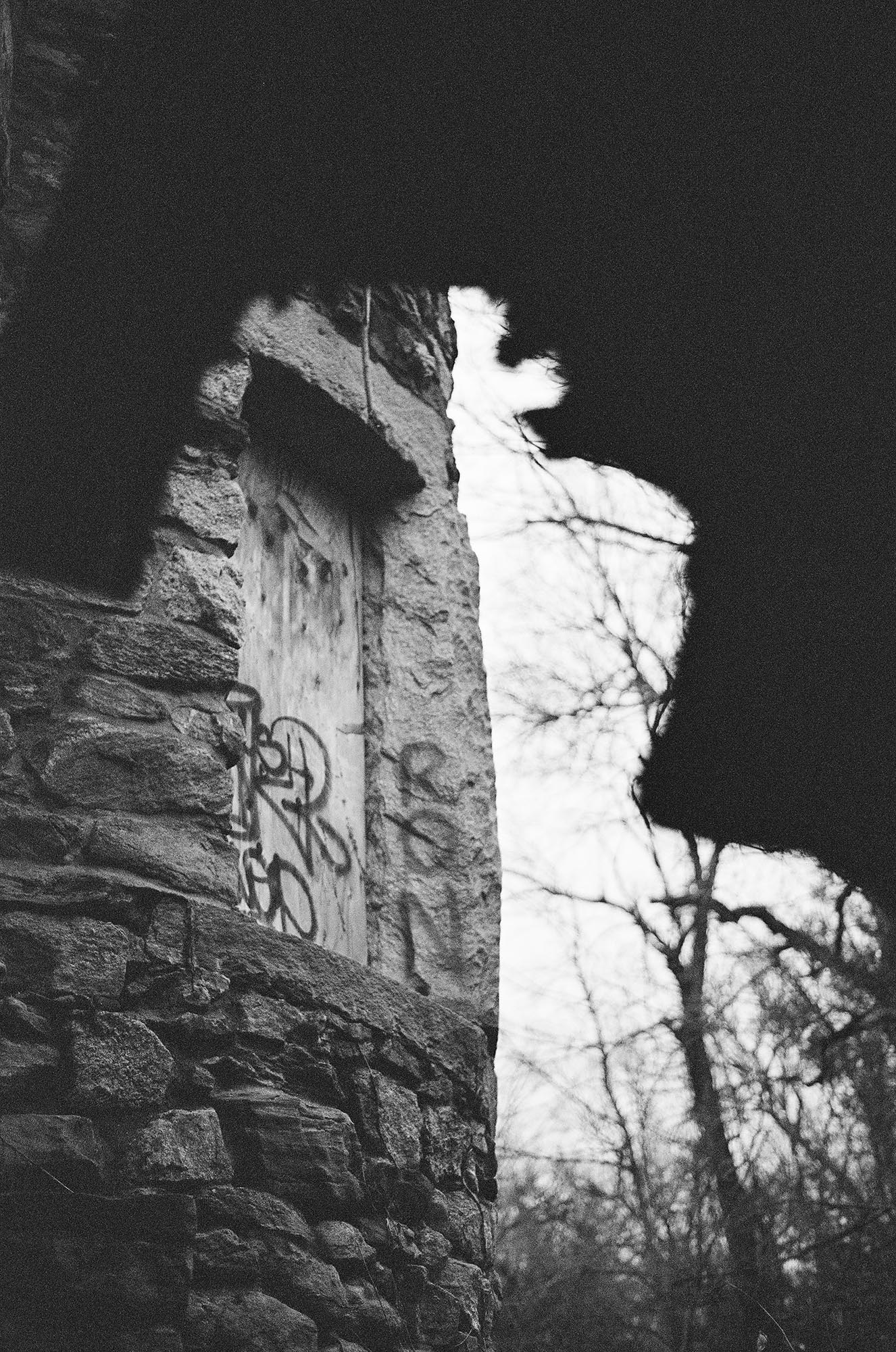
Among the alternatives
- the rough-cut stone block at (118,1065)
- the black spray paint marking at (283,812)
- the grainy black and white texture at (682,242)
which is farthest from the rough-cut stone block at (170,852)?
the grainy black and white texture at (682,242)

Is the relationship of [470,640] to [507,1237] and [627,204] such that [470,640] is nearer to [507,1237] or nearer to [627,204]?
[627,204]

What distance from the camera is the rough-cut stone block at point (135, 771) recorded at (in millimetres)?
2473

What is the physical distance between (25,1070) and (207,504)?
131 cm

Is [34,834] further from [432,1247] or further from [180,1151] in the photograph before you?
[432,1247]

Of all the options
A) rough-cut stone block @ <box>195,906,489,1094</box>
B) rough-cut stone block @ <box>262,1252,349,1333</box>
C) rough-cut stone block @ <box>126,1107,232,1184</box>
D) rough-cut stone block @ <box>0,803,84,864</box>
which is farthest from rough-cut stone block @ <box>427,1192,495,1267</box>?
rough-cut stone block @ <box>0,803,84,864</box>

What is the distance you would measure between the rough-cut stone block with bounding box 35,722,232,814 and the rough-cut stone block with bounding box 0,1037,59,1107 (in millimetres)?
471

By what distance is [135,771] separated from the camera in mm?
2547

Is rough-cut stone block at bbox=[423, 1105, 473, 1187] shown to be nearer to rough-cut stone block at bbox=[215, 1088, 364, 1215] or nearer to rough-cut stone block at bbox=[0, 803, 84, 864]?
rough-cut stone block at bbox=[215, 1088, 364, 1215]

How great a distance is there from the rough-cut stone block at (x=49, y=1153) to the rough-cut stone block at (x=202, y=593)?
106 centimetres

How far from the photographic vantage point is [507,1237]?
1174 centimetres

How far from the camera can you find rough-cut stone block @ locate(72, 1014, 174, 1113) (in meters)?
2.18

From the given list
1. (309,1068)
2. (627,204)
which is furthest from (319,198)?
(309,1068)

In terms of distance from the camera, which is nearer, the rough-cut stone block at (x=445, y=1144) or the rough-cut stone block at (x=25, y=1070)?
the rough-cut stone block at (x=25, y=1070)

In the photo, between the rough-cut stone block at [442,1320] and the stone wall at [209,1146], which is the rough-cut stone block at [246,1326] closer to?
the stone wall at [209,1146]
